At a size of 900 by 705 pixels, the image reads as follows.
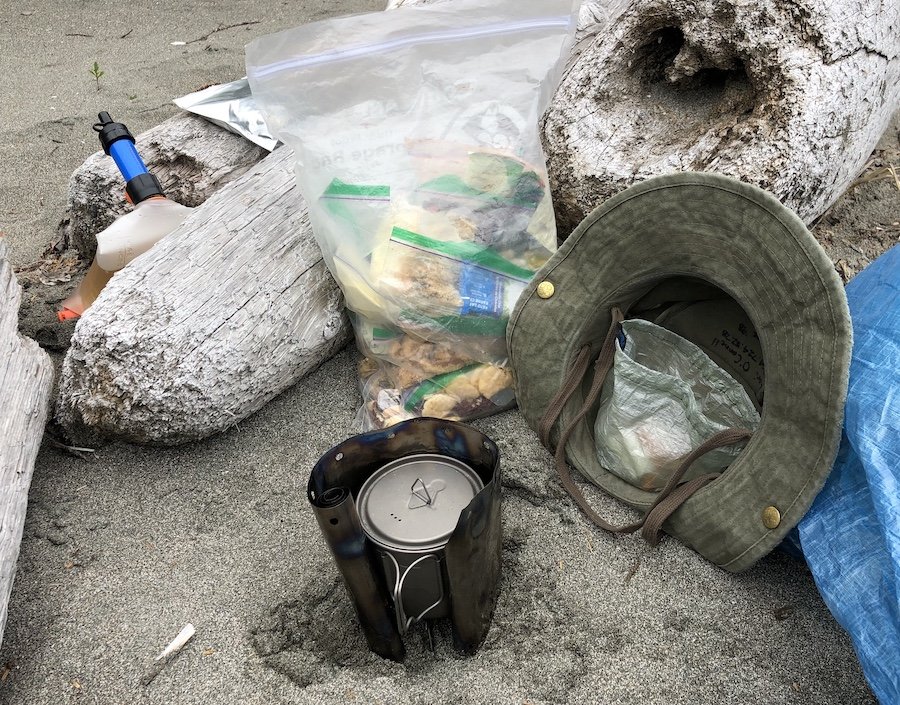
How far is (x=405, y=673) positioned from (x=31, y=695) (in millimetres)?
553

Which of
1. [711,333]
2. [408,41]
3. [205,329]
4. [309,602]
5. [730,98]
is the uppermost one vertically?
[408,41]

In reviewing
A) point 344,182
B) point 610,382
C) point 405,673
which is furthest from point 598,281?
point 405,673

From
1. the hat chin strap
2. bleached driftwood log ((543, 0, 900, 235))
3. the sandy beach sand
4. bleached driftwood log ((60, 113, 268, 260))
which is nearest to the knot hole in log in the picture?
bleached driftwood log ((543, 0, 900, 235))

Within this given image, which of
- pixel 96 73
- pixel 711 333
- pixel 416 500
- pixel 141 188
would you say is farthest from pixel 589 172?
pixel 96 73

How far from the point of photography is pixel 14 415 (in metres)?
1.29

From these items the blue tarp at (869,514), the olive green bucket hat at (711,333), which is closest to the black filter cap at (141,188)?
A: the olive green bucket hat at (711,333)

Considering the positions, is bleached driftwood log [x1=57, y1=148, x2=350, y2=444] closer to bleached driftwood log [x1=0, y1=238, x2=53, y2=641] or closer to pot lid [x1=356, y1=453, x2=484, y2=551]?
bleached driftwood log [x1=0, y1=238, x2=53, y2=641]

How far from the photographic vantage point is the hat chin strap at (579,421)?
1.18 meters

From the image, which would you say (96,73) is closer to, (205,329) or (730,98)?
(205,329)

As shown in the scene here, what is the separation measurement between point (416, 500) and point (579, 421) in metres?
0.41

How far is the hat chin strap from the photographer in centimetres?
118

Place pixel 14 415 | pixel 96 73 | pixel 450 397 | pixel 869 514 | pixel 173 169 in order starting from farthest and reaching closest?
pixel 96 73 → pixel 173 169 → pixel 450 397 → pixel 14 415 → pixel 869 514

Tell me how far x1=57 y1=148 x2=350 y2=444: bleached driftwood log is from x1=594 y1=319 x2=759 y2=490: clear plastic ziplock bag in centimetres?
61

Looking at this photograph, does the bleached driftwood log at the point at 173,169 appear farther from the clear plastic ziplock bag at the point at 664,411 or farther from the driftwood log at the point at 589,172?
the clear plastic ziplock bag at the point at 664,411
